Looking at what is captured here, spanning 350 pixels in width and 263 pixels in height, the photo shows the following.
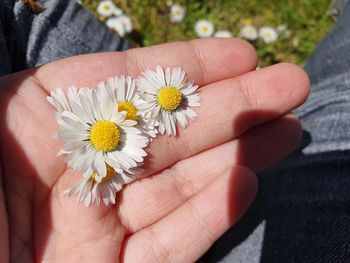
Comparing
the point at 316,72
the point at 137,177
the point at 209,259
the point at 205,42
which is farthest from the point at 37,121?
the point at 316,72

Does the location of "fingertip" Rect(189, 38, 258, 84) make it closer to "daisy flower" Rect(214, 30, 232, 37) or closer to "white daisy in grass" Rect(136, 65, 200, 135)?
"white daisy in grass" Rect(136, 65, 200, 135)

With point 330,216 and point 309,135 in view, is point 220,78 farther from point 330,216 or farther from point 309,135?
point 330,216

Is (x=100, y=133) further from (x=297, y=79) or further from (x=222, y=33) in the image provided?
(x=222, y=33)

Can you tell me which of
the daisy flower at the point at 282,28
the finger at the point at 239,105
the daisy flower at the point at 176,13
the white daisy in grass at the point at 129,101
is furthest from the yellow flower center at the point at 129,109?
the daisy flower at the point at 282,28

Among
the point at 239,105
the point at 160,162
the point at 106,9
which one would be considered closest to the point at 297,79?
the point at 239,105

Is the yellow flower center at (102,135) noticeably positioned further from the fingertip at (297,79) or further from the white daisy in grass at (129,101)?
the fingertip at (297,79)

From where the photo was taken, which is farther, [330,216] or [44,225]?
[330,216]

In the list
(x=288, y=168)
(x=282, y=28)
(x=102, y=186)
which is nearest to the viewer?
(x=102, y=186)
